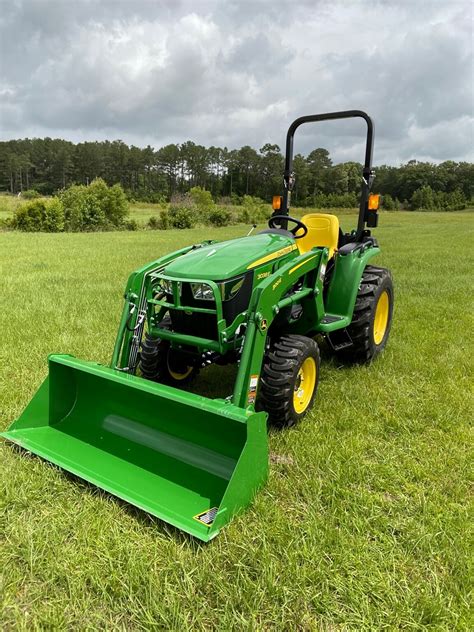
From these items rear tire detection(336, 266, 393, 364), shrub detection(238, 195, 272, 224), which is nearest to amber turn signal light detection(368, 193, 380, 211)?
rear tire detection(336, 266, 393, 364)

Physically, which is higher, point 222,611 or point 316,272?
point 316,272

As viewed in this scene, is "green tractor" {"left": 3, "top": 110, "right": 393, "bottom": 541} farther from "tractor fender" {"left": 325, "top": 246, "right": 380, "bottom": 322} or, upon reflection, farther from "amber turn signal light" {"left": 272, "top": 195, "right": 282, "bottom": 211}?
"amber turn signal light" {"left": 272, "top": 195, "right": 282, "bottom": 211}

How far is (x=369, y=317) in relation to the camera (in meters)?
4.51

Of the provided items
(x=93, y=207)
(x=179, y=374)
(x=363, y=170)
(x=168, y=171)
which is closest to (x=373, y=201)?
(x=363, y=170)

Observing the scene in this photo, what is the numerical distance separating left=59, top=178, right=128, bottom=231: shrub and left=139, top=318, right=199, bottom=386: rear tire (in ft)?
76.4

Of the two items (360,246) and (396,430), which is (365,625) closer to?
(396,430)

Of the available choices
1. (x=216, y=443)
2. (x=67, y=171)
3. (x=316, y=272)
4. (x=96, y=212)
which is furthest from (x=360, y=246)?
(x=67, y=171)

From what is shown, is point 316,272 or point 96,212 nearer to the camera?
point 316,272

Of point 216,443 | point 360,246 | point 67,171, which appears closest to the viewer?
point 216,443

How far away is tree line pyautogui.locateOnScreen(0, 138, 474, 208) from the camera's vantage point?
235 ft

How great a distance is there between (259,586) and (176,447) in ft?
3.50

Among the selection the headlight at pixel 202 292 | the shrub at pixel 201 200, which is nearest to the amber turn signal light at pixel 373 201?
the headlight at pixel 202 292

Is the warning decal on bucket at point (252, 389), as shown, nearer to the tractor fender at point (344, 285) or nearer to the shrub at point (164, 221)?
the tractor fender at point (344, 285)

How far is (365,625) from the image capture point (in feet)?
6.40
